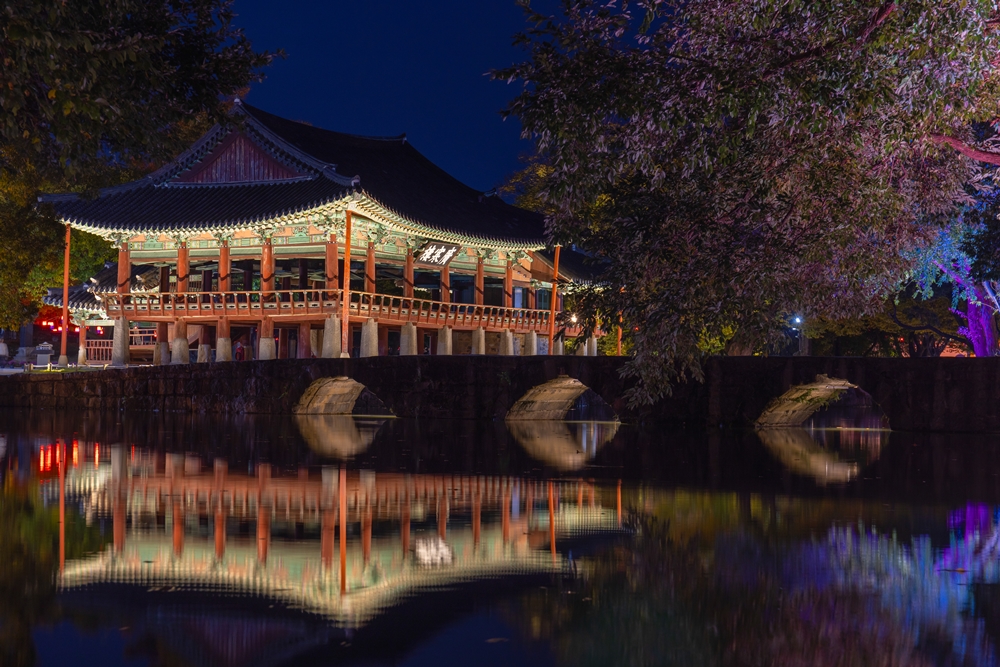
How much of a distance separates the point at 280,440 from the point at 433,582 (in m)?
13.6

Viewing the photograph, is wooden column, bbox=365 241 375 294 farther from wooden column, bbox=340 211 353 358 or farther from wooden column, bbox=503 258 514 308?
wooden column, bbox=503 258 514 308

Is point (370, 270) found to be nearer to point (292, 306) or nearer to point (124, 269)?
point (292, 306)

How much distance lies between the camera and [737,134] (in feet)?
34.3

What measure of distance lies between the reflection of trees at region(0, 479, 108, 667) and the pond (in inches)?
1.2

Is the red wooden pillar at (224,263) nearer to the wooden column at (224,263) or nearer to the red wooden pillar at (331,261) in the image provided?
the wooden column at (224,263)

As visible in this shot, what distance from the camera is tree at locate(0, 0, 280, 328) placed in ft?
30.7

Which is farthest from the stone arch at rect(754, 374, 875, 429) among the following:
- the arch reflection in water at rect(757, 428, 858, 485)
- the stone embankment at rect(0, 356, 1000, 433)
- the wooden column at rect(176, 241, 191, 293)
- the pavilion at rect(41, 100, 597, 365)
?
the wooden column at rect(176, 241, 191, 293)

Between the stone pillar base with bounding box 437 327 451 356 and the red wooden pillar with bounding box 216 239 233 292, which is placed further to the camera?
the stone pillar base with bounding box 437 327 451 356

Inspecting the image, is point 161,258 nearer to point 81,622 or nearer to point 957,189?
point 957,189

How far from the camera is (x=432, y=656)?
18.2 feet

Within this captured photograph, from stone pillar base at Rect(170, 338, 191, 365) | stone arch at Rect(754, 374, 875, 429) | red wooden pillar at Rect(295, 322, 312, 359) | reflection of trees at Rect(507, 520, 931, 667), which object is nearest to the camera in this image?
reflection of trees at Rect(507, 520, 931, 667)

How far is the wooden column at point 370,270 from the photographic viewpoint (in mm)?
35781

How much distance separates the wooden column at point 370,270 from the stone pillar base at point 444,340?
171 inches

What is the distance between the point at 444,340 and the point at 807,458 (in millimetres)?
22641
